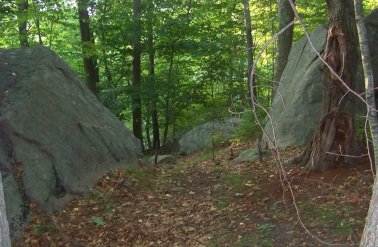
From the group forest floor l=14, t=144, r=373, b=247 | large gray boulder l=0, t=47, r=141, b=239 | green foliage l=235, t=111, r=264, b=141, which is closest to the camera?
forest floor l=14, t=144, r=373, b=247

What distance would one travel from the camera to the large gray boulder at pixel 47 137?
6.38 metres

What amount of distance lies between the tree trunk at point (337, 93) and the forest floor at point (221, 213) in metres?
0.28

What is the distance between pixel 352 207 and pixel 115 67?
575 inches

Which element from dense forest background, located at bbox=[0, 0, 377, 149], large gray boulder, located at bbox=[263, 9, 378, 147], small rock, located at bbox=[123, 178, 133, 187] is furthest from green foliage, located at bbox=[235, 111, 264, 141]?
small rock, located at bbox=[123, 178, 133, 187]

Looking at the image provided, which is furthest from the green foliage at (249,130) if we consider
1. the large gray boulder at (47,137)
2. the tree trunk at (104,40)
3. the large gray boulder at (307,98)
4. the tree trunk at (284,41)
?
the tree trunk at (104,40)

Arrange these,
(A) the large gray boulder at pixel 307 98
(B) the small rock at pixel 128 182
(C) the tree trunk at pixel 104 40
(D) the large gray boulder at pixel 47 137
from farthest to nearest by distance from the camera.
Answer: (C) the tree trunk at pixel 104 40 → (A) the large gray boulder at pixel 307 98 → (B) the small rock at pixel 128 182 → (D) the large gray boulder at pixel 47 137

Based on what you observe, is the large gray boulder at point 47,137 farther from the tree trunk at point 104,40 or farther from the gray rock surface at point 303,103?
the tree trunk at point 104,40

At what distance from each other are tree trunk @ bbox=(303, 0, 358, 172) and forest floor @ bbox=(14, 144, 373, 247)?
0.28 meters

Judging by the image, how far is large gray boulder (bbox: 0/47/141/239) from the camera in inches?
251

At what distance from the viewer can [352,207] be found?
5.76m

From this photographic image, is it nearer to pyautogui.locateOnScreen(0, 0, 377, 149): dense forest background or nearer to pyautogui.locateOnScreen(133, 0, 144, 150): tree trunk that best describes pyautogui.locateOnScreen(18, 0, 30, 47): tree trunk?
pyautogui.locateOnScreen(0, 0, 377, 149): dense forest background

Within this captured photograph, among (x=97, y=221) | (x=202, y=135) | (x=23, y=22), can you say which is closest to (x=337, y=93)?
(x=97, y=221)

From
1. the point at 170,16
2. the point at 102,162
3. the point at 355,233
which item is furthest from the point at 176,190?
the point at 170,16

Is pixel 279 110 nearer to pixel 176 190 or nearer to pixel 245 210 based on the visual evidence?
pixel 176 190
